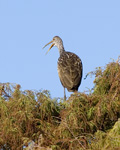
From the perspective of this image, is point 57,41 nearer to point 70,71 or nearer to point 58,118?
point 70,71

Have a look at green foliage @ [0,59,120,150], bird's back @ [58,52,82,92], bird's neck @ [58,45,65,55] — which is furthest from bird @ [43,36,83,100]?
green foliage @ [0,59,120,150]

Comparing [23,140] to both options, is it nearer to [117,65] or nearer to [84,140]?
[84,140]

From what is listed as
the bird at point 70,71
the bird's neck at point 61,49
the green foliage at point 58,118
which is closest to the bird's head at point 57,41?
the bird's neck at point 61,49

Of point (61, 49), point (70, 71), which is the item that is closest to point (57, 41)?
point (61, 49)

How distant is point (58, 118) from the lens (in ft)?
26.6

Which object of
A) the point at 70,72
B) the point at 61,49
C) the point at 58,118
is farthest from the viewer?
the point at 61,49

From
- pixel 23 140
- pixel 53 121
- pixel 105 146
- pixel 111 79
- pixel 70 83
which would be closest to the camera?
pixel 105 146

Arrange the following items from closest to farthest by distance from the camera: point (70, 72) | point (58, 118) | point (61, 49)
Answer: point (58, 118), point (70, 72), point (61, 49)

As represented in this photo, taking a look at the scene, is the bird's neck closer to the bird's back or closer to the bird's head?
the bird's head

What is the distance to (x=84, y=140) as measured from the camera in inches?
269

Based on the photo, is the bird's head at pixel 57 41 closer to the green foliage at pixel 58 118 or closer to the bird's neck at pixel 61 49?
the bird's neck at pixel 61 49

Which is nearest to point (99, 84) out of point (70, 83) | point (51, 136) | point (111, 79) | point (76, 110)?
point (111, 79)

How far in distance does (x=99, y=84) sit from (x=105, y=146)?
2.13 meters

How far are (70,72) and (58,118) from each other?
14.4 feet
